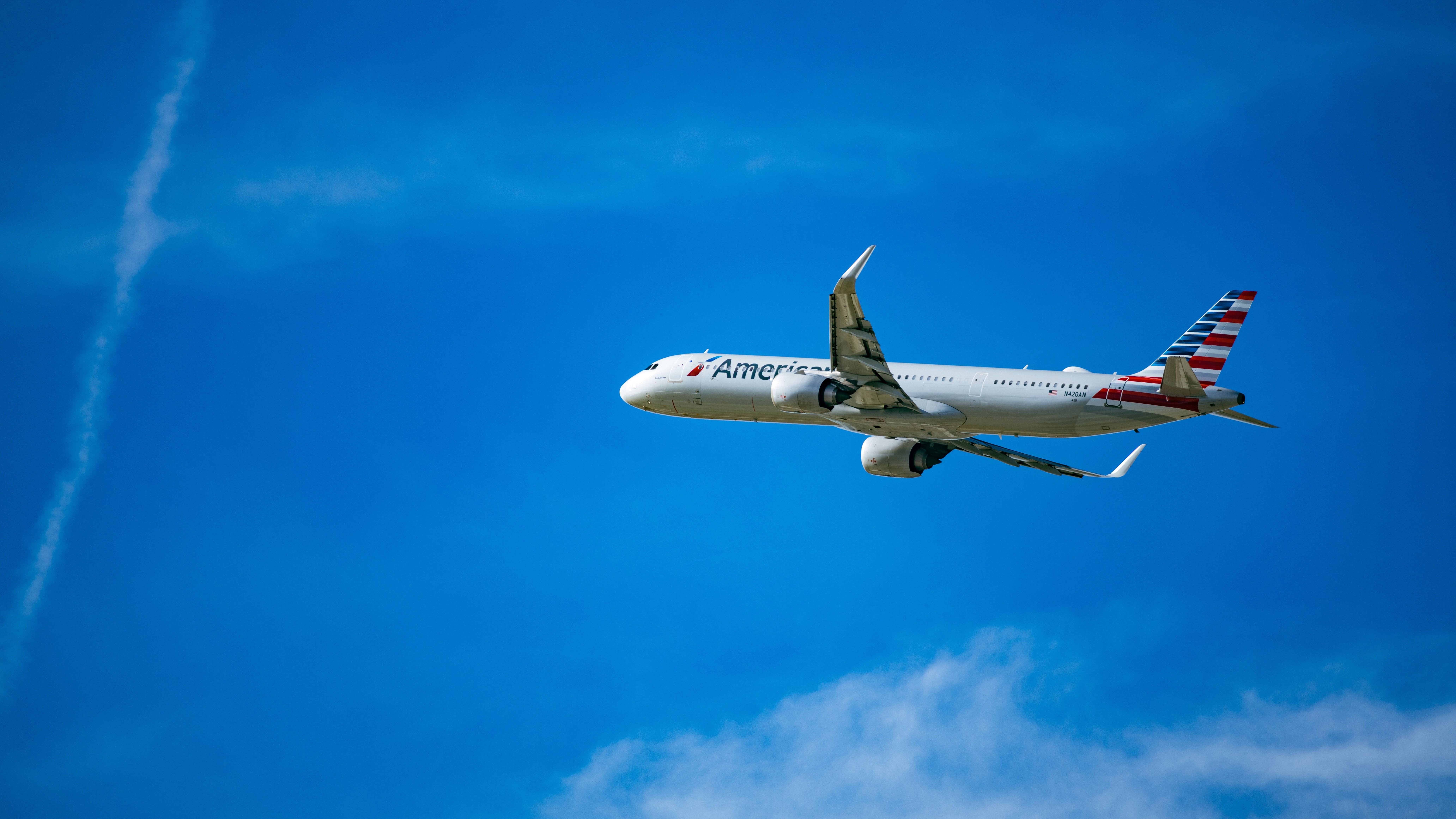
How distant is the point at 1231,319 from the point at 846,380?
15541 mm

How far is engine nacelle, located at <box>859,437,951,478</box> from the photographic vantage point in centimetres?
6644

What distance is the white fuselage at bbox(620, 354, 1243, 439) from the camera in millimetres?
56688

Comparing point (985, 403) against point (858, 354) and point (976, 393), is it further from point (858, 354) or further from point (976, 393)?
point (858, 354)

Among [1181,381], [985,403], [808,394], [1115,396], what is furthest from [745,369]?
[1181,381]

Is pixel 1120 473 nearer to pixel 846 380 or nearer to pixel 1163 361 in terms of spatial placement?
pixel 1163 361

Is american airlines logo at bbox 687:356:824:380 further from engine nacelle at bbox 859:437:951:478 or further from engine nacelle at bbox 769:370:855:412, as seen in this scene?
engine nacelle at bbox 859:437:951:478

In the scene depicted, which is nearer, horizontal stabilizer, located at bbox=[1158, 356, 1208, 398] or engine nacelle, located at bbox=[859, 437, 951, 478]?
horizontal stabilizer, located at bbox=[1158, 356, 1208, 398]

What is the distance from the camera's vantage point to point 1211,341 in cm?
5756

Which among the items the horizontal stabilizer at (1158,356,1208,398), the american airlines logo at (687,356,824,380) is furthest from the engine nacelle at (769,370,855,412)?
the horizontal stabilizer at (1158,356,1208,398)

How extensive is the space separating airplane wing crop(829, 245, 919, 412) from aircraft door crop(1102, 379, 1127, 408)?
24.0 ft

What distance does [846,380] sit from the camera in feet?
186

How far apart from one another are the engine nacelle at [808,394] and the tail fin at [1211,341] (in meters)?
11.6

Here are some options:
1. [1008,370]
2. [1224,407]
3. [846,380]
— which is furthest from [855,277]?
[1224,407]

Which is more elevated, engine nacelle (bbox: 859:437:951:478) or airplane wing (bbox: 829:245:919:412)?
engine nacelle (bbox: 859:437:951:478)
